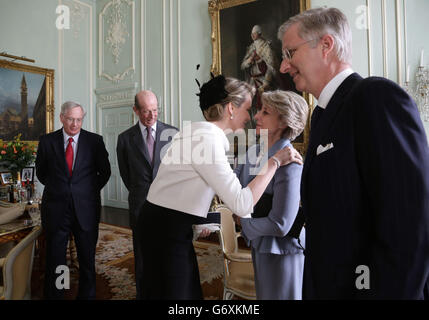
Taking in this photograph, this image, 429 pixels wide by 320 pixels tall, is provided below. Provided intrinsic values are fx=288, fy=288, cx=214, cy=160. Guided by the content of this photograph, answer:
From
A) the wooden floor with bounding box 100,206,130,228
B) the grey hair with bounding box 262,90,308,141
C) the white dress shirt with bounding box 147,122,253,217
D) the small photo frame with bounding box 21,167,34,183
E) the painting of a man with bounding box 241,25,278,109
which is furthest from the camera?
the wooden floor with bounding box 100,206,130,228

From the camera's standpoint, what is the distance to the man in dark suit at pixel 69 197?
8.73 ft

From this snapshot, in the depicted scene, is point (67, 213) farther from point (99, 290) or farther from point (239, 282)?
point (239, 282)

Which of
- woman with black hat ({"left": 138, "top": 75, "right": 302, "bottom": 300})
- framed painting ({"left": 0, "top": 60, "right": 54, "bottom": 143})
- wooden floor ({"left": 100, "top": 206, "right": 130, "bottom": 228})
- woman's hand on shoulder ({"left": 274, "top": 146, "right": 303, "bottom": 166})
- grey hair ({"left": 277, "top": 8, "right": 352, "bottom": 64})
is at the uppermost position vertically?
framed painting ({"left": 0, "top": 60, "right": 54, "bottom": 143})

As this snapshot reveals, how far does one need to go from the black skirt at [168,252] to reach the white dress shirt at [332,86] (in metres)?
0.73

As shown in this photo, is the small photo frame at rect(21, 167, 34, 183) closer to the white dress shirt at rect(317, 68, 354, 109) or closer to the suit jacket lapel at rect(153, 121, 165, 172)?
the suit jacket lapel at rect(153, 121, 165, 172)

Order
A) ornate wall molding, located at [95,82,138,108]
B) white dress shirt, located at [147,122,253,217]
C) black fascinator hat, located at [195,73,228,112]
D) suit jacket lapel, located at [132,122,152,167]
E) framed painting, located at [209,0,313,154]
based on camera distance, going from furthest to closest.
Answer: ornate wall molding, located at [95,82,138,108] → framed painting, located at [209,0,313,154] → suit jacket lapel, located at [132,122,152,167] → black fascinator hat, located at [195,73,228,112] → white dress shirt, located at [147,122,253,217]

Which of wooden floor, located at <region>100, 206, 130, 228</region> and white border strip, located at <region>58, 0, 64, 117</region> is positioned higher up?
white border strip, located at <region>58, 0, 64, 117</region>

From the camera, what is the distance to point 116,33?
7617 mm

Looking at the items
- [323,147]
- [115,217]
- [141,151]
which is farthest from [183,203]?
[115,217]

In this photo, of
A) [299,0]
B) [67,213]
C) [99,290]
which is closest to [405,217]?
[67,213]

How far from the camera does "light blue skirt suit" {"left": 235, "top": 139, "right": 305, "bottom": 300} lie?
151cm

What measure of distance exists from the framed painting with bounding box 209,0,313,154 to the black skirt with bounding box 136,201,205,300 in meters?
4.11

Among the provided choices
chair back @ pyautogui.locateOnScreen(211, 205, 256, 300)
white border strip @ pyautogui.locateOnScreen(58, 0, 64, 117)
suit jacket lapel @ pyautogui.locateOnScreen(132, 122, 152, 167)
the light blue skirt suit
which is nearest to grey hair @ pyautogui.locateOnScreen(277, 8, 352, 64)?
the light blue skirt suit
